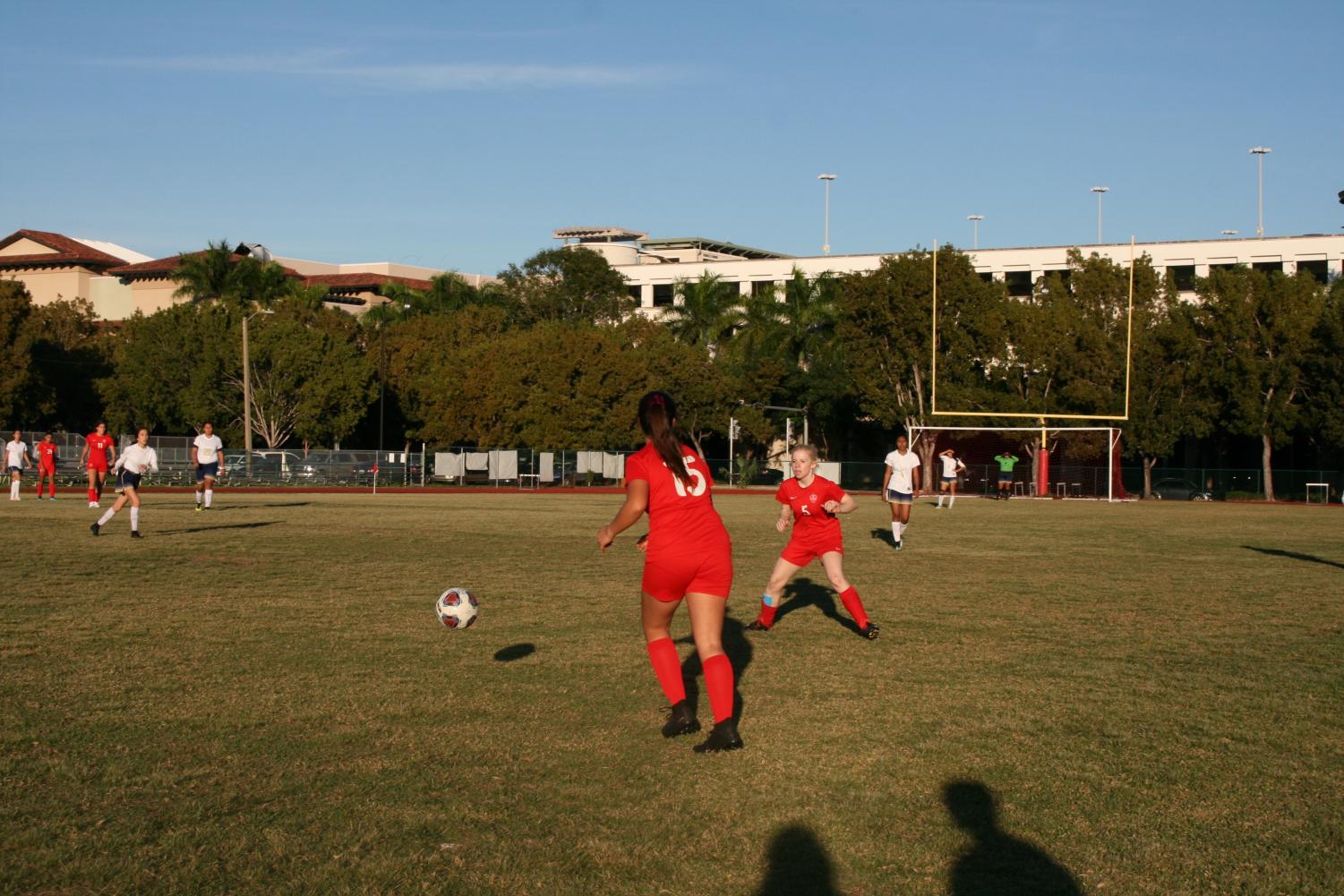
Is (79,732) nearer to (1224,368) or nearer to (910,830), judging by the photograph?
(910,830)

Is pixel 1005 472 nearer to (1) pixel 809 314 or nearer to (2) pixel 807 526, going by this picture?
(1) pixel 809 314

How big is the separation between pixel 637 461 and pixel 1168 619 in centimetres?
773

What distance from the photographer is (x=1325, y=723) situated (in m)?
8.10

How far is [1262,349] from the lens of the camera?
59031mm

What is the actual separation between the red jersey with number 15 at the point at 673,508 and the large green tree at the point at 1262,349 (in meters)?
55.0

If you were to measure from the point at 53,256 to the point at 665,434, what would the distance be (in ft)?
343

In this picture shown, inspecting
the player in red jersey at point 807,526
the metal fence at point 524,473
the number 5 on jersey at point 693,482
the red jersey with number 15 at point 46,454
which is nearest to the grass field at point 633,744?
the player in red jersey at point 807,526

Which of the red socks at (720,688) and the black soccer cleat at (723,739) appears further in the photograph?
the red socks at (720,688)

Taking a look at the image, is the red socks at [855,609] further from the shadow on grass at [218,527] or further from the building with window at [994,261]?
the building with window at [994,261]

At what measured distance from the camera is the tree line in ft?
192

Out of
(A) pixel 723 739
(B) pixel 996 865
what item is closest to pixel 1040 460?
(A) pixel 723 739

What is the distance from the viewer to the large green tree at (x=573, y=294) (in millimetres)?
91188

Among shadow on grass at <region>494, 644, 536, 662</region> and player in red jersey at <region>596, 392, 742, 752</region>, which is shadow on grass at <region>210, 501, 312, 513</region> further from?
player in red jersey at <region>596, 392, 742, 752</region>

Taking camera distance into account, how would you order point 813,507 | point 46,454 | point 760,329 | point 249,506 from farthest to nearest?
point 760,329, point 46,454, point 249,506, point 813,507
